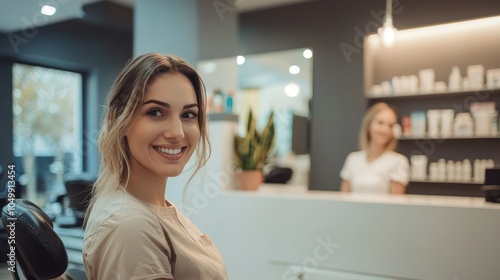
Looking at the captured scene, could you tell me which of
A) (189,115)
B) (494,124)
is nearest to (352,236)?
(189,115)

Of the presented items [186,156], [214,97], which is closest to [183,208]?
[214,97]

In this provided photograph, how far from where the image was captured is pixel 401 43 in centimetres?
488

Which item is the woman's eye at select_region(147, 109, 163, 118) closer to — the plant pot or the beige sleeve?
the beige sleeve

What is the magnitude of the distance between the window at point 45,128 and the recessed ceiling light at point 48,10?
428 millimetres

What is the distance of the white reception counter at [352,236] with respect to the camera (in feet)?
6.65

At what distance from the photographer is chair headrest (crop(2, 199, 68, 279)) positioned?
1070mm

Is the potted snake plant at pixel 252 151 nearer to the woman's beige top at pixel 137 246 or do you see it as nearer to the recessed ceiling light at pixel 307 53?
the woman's beige top at pixel 137 246

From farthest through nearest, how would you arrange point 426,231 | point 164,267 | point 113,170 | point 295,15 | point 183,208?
point 295,15, point 183,208, point 426,231, point 113,170, point 164,267

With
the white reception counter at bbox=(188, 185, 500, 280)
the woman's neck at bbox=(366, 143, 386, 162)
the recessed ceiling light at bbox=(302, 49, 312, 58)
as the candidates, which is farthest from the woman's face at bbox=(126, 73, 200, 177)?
the recessed ceiling light at bbox=(302, 49, 312, 58)

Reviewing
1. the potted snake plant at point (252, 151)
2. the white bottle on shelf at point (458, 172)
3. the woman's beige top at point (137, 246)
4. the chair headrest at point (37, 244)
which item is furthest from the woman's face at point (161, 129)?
the white bottle on shelf at point (458, 172)

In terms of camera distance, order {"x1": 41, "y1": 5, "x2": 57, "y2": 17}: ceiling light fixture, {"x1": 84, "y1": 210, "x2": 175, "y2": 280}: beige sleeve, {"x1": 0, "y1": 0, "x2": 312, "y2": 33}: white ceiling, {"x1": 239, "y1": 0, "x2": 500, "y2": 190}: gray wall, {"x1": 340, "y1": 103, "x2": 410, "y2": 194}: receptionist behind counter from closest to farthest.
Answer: {"x1": 84, "y1": 210, "x2": 175, "y2": 280}: beige sleeve
{"x1": 0, "y1": 0, "x2": 312, "y2": 33}: white ceiling
{"x1": 41, "y1": 5, "x2": 57, "y2": 17}: ceiling light fixture
{"x1": 340, "y1": 103, "x2": 410, "y2": 194}: receptionist behind counter
{"x1": 239, "y1": 0, "x2": 500, "y2": 190}: gray wall

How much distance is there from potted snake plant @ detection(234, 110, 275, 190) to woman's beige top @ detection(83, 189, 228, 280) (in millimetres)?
1704

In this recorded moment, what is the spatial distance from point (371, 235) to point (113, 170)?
157cm

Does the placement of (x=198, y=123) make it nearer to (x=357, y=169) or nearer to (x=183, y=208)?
(x=183, y=208)
